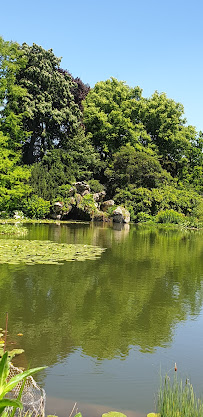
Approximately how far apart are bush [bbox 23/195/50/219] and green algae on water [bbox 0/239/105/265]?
11039 mm

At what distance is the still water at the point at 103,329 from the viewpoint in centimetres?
352

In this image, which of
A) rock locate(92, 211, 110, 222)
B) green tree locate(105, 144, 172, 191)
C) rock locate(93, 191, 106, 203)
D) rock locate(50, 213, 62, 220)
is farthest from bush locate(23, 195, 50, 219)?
green tree locate(105, 144, 172, 191)

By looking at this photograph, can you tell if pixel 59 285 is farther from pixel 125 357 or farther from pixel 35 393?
pixel 35 393

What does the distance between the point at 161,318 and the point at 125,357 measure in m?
1.62

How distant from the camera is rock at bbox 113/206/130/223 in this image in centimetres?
2618

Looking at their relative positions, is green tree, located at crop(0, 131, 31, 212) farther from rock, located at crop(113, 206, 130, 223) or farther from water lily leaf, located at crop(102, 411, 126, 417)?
water lily leaf, located at crop(102, 411, 126, 417)

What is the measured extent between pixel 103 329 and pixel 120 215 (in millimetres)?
21181

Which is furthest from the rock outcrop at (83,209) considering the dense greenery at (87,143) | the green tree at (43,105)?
the green tree at (43,105)

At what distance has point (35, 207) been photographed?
23.3 meters

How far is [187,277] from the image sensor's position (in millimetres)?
8930

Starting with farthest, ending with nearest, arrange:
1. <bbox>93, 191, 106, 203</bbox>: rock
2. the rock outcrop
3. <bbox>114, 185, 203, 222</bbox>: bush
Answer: <bbox>114, 185, 203, 222</bbox>: bush
<bbox>93, 191, 106, 203</bbox>: rock
the rock outcrop

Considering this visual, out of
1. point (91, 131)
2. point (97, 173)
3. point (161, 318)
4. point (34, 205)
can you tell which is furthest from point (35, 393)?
point (91, 131)

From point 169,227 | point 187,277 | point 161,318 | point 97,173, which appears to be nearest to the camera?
point 161,318

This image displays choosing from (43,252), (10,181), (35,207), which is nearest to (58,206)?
Result: (35,207)
